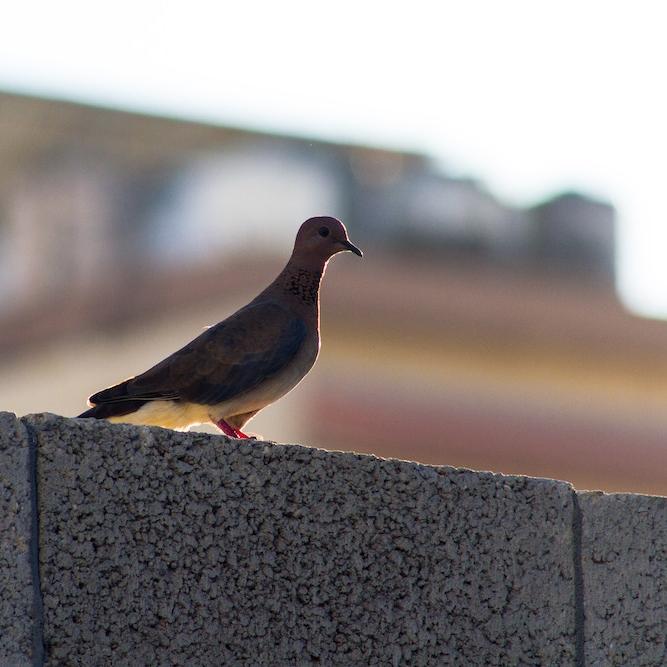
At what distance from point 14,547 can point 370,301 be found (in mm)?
24852

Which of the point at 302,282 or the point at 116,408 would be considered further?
the point at 302,282

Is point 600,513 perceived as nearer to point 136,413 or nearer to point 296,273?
point 136,413

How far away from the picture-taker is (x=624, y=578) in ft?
16.6

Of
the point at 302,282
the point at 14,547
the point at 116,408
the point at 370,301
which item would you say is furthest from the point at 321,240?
the point at 370,301

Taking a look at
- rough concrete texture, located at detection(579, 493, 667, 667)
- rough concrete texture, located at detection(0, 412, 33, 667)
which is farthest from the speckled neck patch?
rough concrete texture, located at detection(0, 412, 33, 667)

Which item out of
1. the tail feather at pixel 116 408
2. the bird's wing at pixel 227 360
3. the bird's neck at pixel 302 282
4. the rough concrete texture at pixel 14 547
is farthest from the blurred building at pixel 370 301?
the rough concrete texture at pixel 14 547

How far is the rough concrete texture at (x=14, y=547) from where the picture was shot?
4.22 meters

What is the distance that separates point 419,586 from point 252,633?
1.57ft

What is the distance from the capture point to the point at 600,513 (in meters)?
5.13

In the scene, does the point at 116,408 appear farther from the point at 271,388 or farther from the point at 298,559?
the point at 298,559

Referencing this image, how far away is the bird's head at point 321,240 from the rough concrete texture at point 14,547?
369 cm

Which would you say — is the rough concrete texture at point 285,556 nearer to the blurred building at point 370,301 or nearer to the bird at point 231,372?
the bird at point 231,372

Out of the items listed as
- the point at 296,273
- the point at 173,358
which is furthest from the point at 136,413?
the point at 296,273

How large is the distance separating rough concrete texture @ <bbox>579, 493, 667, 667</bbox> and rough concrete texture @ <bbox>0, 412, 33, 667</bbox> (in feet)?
4.90
